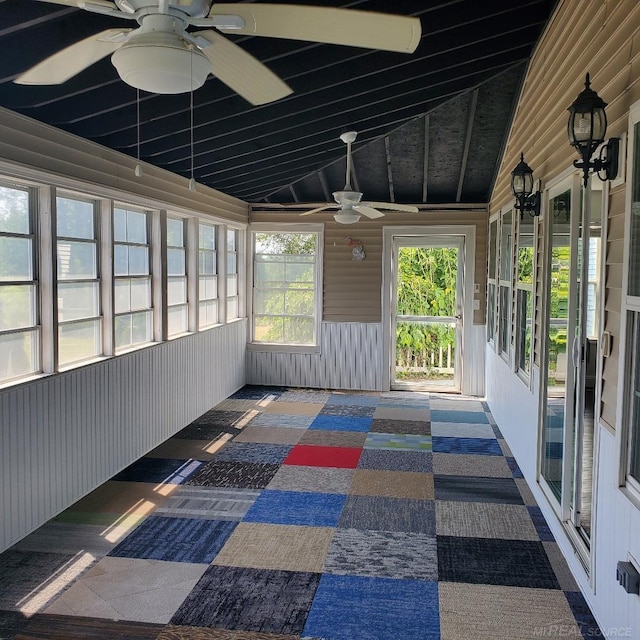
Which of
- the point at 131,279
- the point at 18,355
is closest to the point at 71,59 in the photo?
the point at 18,355

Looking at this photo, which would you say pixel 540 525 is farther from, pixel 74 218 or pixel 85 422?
pixel 74 218

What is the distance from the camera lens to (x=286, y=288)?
885 cm

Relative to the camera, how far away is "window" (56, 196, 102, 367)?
14.5ft

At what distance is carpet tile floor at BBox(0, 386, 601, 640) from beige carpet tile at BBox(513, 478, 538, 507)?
0.02 meters

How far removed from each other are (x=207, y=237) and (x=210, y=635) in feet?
17.1

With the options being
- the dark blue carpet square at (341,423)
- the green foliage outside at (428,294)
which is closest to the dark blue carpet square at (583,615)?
the dark blue carpet square at (341,423)

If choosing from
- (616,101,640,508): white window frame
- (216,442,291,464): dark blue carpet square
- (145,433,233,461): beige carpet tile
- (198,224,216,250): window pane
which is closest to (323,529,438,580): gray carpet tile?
(616,101,640,508): white window frame

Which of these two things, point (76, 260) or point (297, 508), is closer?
point (297, 508)

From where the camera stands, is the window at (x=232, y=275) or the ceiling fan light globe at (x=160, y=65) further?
the window at (x=232, y=275)

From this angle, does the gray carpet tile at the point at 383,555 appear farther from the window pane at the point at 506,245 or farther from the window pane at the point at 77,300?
the window pane at the point at 506,245

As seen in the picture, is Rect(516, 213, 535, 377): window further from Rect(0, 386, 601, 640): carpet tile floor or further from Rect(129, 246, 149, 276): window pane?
Rect(129, 246, 149, 276): window pane

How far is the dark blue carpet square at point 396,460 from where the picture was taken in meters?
5.41

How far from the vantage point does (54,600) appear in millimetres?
3211

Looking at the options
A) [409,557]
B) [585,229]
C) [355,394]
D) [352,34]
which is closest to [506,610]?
[409,557]
